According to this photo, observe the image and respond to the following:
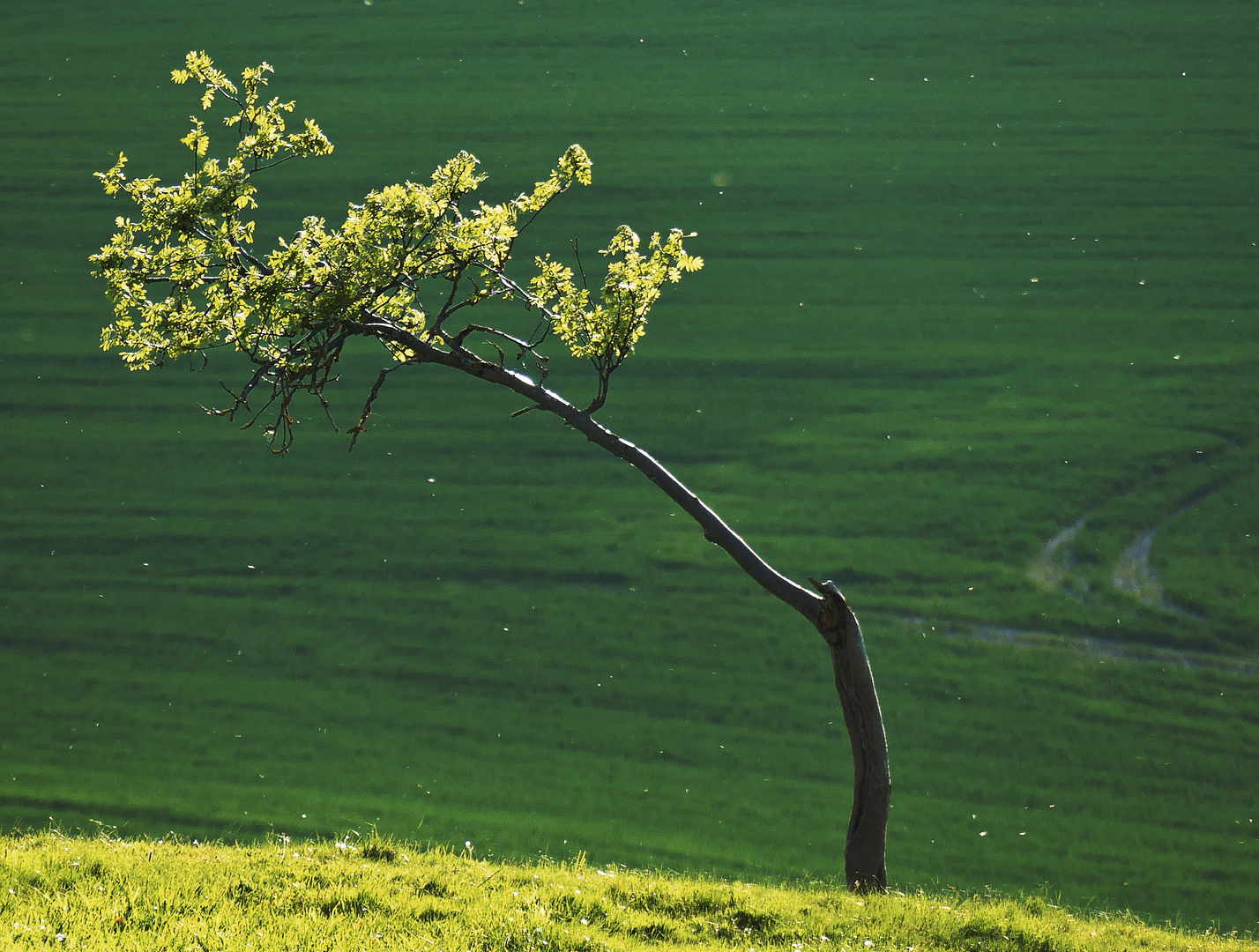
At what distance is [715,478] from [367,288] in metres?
5.61

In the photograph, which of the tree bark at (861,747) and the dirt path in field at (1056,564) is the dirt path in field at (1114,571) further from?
the tree bark at (861,747)

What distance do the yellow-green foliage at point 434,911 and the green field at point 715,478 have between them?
2.29 m

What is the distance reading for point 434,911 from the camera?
4.42 metres

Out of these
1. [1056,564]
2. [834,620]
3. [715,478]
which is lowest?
[834,620]

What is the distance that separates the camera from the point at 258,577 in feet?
29.8

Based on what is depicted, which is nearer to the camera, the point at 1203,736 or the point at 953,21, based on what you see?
the point at 1203,736

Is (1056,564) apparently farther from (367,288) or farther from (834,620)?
(367,288)

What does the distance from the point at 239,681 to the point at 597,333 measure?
5018 mm

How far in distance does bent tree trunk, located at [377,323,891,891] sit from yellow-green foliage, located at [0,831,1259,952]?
278mm

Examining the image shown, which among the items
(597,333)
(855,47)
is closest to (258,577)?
(597,333)

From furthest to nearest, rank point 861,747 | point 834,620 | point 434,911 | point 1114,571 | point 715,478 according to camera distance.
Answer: point 715,478
point 1114,571
point 861,747
point 834,620
point 434,911

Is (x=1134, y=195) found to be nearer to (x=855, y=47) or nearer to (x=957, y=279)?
(x=957, y=279)

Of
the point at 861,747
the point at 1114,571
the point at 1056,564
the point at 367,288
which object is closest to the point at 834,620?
the point at 861,747

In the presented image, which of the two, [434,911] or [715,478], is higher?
[715,478]
